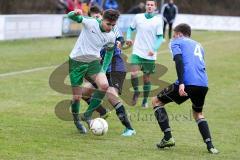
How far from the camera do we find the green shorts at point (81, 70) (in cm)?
976

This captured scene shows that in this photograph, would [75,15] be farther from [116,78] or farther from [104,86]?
[116,78]

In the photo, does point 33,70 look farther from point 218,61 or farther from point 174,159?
point 174,159

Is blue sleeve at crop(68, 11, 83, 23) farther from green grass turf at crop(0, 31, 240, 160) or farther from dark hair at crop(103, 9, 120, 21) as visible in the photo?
green grass turf at crop(0, 31, 240, 160)

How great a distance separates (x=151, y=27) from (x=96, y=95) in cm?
358

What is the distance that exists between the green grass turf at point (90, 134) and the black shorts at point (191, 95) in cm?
68

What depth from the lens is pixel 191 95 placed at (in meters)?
8.73

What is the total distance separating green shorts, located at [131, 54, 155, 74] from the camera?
1330cm

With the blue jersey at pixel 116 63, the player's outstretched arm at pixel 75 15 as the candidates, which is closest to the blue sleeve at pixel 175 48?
the player's outstretched arm at pixel 75 15

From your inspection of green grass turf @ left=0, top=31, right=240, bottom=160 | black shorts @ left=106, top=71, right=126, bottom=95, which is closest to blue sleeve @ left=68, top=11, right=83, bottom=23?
black shorts @ left=106, top=71, right=126, bottom=95

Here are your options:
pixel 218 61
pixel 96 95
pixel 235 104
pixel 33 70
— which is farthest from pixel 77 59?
pixel 218 61

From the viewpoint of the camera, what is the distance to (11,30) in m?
27.3

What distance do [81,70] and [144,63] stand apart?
3.75m

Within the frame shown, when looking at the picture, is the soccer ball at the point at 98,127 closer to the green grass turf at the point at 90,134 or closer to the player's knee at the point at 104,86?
the green grass turf at the point at 90,134

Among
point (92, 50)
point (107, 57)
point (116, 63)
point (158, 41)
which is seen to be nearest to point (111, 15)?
point (92, 50)
